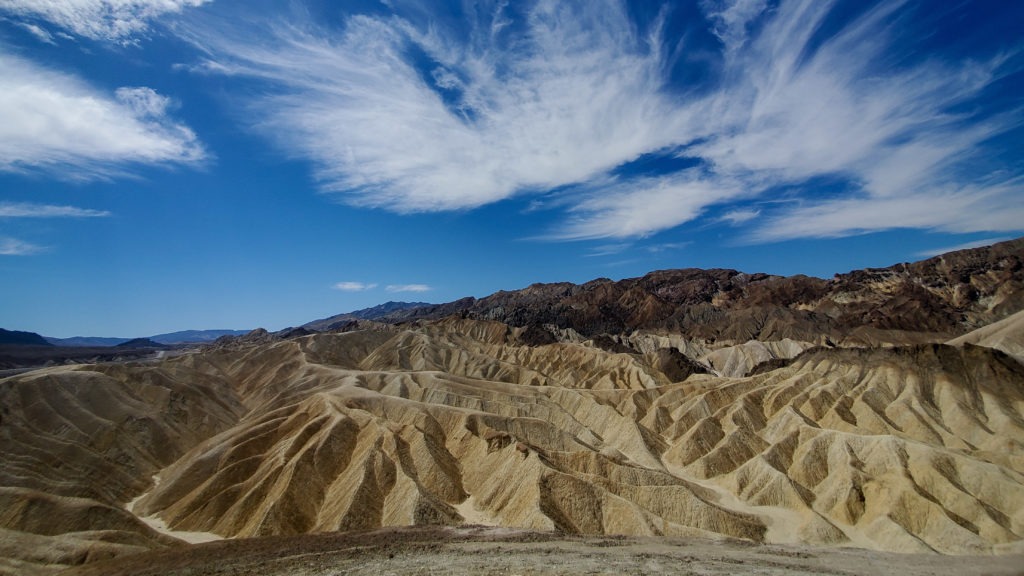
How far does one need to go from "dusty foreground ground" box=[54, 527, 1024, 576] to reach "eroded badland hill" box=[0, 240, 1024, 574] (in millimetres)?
283

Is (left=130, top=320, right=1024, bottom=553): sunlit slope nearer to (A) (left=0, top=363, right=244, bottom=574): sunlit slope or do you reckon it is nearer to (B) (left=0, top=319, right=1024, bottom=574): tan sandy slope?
(B) (left=0, top=319, right=1024, bottom=574): tan sandy slope

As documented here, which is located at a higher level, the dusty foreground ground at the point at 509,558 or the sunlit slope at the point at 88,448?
the sunlit slope at the point at 88,448

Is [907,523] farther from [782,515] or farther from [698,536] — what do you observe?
[698,536]

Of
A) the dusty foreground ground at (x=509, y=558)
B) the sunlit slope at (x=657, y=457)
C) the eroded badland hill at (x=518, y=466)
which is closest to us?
the dusty foreground ground at (x=509, y=558)

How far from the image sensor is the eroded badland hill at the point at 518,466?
3894cm

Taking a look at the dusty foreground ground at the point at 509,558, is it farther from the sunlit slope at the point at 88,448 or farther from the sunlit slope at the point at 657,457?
the sunlit slope at the point at 657,457

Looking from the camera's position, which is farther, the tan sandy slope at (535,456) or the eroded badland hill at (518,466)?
the tan sandy slope at (535,456)

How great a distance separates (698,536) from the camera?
46.1 metres

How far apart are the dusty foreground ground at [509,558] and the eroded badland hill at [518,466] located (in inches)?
11.1

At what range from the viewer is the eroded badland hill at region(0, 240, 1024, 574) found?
3894 cm

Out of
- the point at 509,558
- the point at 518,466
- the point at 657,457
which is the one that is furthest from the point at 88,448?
the point at 657,457

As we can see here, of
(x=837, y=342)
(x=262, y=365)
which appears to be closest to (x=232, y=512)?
(x=262, y=365)

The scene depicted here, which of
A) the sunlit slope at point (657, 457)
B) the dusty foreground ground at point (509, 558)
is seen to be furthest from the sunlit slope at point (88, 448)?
the sunlit slope at point (657, 457)

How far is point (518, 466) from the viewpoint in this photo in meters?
57.8
